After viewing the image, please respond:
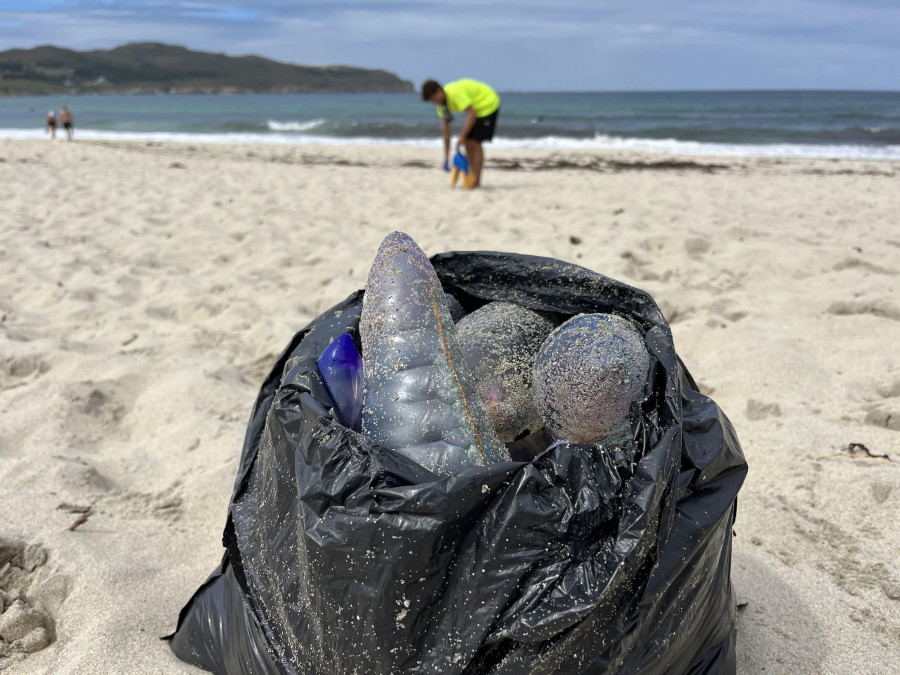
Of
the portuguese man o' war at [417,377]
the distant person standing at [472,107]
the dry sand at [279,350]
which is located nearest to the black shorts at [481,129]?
the distant person standing at [472,107]

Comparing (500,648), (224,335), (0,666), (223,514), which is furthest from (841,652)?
(224,335)

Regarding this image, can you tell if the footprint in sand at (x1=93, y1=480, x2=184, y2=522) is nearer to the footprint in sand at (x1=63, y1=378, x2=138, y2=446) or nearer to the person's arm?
the footprint in sand at (x1=63, y1=378, x2=138, y2=446)

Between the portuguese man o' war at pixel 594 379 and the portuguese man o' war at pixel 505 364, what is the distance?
143 millimetres

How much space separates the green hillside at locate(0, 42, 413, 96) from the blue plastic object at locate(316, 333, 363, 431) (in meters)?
81.4

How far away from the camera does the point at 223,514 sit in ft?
5.86

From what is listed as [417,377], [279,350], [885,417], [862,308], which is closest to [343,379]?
[417,377]

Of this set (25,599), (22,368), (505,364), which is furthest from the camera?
(22,368)

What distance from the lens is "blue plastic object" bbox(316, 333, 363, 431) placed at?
1.29 metres

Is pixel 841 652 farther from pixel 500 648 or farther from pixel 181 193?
pixel 181 193

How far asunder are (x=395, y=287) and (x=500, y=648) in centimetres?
72

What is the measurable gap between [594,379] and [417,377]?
36 cm

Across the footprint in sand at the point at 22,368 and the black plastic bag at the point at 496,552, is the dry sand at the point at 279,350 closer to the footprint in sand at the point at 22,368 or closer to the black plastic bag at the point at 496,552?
the footprint in sand at the point at 22,368

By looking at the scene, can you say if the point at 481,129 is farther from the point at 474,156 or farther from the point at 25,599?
the point at 25,599

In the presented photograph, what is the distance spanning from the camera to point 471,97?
22.4 feet
